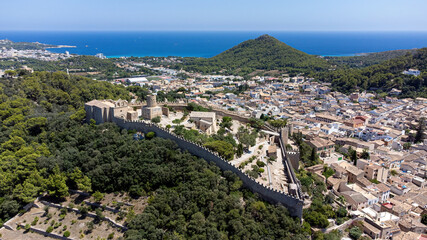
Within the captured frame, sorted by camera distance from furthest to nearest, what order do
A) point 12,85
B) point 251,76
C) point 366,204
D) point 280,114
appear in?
point 251,76
point 280,114
point 12,85
point 366,204

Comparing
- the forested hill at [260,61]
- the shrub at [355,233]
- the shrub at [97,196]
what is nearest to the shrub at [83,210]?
the shrub at [97,196]

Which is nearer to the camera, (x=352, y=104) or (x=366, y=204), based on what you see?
(x=366, y=204)

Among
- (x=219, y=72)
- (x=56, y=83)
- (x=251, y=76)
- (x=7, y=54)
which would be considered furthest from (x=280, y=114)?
(x=7, y=54)

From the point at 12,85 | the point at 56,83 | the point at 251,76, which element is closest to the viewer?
the point at 12,85

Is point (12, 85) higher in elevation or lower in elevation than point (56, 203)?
higher

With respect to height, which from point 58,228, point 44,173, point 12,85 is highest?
point 12,85

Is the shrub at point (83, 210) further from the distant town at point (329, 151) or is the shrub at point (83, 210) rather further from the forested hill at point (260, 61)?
the forested hill at point (260, 61)

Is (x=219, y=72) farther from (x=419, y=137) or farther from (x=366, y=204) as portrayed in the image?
(x=366, y=204)
